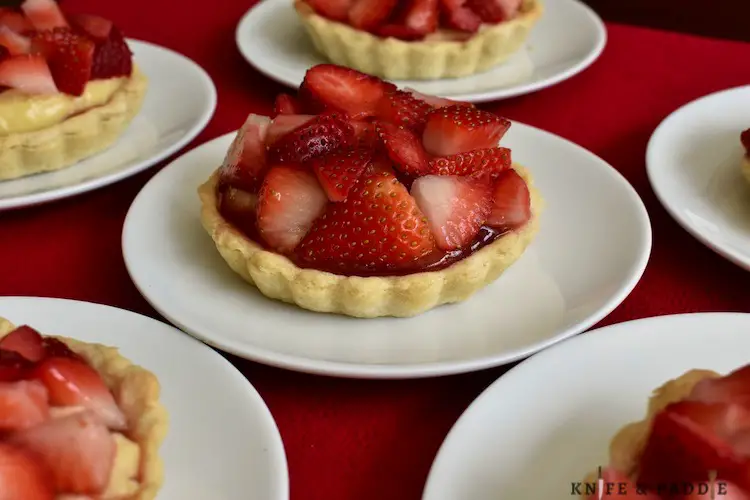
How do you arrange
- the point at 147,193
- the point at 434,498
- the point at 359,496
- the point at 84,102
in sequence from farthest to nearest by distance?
the point at 84,102, the point at 147,193, the point at 359,496, the point at 434,498

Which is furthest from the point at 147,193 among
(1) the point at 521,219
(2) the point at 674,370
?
(2) the point at 674,370

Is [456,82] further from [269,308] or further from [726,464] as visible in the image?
[726,464]

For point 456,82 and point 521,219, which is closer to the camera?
point 521,219

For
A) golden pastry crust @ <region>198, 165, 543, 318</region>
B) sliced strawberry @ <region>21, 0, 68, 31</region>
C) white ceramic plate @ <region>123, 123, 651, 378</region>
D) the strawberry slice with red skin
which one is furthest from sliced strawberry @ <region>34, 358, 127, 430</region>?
sliced strawberry @ <region>21, 0, 68, 31</region>

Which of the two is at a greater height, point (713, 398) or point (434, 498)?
point (713, 398)

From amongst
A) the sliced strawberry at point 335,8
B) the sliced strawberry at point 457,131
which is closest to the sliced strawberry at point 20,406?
the sliced strawberry at point 457,131

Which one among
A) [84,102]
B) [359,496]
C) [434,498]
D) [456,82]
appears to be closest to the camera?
[434,498]
